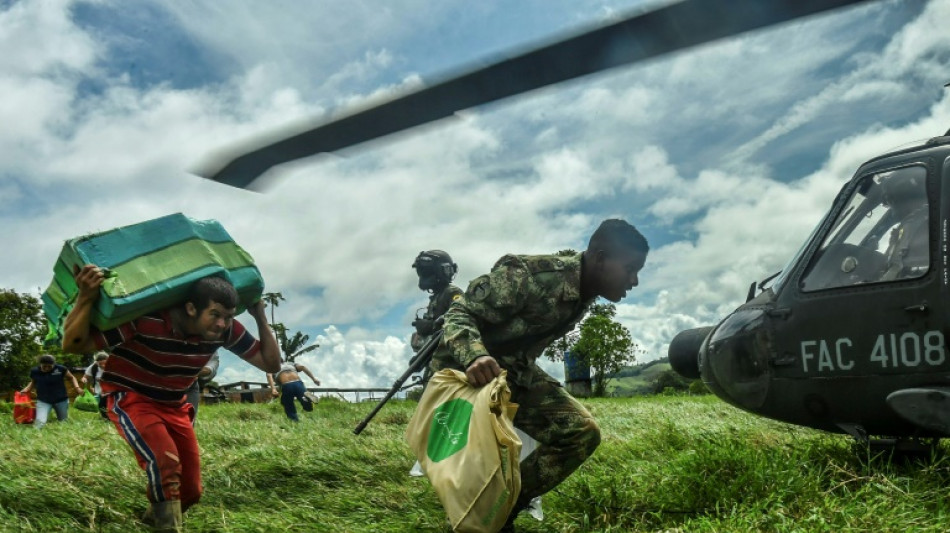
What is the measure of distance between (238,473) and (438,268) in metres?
2.63

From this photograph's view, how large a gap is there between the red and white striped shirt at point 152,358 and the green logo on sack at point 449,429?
134 cm

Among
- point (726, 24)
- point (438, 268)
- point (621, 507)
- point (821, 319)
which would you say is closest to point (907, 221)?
point (821, 319)

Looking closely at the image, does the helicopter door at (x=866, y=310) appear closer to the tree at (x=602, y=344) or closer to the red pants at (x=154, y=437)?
the red pants at (x=154, y=437)

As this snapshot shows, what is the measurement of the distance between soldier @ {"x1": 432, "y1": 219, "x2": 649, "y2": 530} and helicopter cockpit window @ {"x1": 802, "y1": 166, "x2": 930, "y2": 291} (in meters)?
1.12

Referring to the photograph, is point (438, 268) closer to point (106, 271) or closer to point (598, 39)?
point (106, 271)

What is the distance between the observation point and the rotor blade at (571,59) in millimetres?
1872

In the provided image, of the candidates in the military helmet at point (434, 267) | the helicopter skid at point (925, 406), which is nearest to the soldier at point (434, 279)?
the military helmet at point (434, 267)

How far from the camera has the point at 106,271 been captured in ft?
12.5

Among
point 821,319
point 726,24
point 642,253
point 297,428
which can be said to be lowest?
point 297,428

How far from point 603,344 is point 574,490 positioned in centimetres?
3784

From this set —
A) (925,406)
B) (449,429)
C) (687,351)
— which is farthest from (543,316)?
(925,406)

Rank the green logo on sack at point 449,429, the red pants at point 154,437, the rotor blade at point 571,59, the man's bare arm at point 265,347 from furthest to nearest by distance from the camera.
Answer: the man's bare arm at point 265,347
the red pants at point 154,437
the green logo on sack at point 449,429
the rotor blade at point 571,59

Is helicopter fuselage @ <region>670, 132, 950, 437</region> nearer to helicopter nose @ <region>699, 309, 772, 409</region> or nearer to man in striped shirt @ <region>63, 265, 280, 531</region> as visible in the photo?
helicopter nose @ <region>699, 309, 772, 409</region>

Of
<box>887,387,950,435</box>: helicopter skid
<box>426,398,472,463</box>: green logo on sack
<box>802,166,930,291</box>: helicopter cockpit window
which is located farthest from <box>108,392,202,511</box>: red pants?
<box>887,387,950,435</box>: helicopter skid
